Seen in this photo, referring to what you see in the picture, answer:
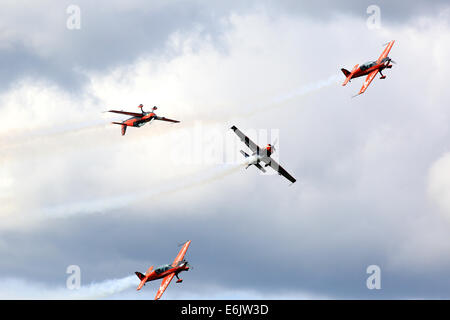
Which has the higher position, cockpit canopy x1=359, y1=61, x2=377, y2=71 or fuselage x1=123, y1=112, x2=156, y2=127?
cockpit canopy x1=359, y1=61, x2=377, y2=71

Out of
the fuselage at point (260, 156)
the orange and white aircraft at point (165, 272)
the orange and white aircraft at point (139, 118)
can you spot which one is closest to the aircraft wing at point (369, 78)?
the fuselage at point (260, 156)

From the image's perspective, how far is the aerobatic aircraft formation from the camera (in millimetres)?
120750

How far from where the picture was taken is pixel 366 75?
13488 cm

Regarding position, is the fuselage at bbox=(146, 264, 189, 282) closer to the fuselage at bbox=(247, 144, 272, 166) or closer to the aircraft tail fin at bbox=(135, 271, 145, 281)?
the aircraft tail fin at bbox=(135, 271, 145, 281)

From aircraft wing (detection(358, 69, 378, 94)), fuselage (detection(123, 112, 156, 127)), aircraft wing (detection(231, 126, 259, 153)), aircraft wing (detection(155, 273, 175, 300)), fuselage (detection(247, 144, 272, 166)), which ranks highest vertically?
aircraft wing (detection(358, 69, 378, 94))

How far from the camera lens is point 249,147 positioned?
124250 millimetres

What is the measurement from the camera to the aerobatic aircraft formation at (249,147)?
121 metres

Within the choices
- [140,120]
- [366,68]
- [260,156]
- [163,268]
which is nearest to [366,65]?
[366,68]

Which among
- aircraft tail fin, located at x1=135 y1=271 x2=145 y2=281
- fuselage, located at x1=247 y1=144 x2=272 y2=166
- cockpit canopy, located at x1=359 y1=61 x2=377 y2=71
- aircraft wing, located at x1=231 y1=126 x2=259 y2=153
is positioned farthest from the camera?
cockpit canopy, located at x1=359 y1=61 x2=377 y2=71

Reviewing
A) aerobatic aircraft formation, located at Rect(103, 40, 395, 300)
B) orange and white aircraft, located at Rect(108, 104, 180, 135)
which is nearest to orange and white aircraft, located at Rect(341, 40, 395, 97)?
aerobatic aircraft formation, located at Rect(103, 40, 395, 300)

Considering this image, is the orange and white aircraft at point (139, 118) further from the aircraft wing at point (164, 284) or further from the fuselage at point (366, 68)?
the fuselage at point (366, 68)

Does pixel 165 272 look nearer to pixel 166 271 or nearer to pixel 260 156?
pixel 166 271
